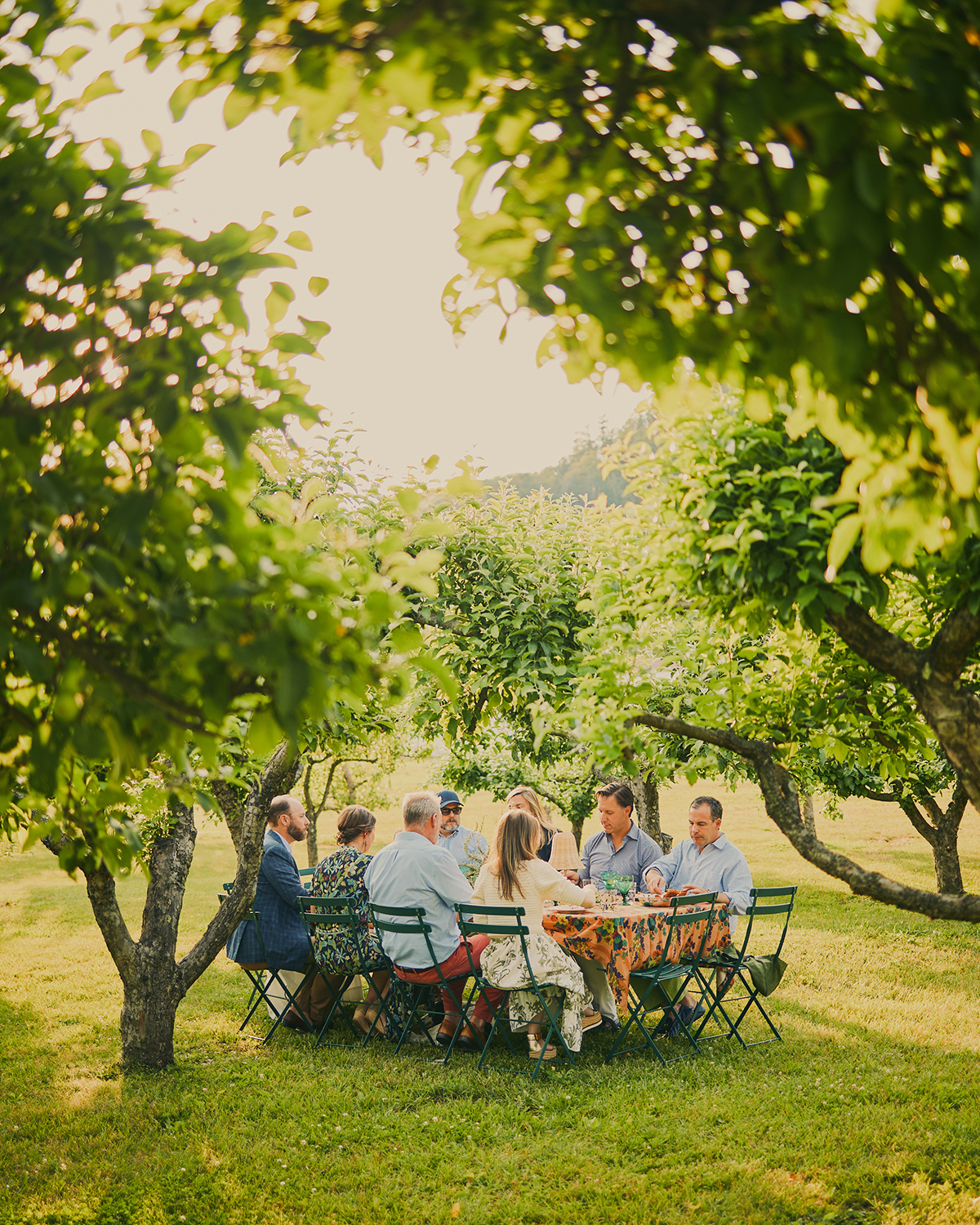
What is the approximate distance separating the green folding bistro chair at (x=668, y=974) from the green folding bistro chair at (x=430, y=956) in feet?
3.68

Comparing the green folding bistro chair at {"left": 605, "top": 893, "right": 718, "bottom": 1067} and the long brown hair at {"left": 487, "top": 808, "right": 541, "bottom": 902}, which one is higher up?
the long brown hair at {"left": 487, "top": 808, "right": 541, "bottom": 902}

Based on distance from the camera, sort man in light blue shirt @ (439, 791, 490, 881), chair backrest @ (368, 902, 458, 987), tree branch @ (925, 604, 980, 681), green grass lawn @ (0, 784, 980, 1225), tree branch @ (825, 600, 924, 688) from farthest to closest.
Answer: man in light blue shirt @ (439, 791, 490, 881) → chair backrest @ (368, 902, 458, 987) → green grass lawn @ (0, 784, 980, 1225) → tree branch @ (825, 600, 924, 688) → tree branch @ (925, 604, 980, 681)

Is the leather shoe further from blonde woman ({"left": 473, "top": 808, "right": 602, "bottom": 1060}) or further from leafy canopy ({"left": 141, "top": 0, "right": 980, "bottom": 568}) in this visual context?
leafy canopy ({"left": 141, "top": 0, "right": 980, "bottom": 568})

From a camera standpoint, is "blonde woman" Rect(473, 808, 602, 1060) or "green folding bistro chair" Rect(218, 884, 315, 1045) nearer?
"blonde woman" Rect(473, 808, 602, 1060)

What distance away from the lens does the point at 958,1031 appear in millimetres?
6957

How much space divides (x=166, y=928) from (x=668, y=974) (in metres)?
3.45

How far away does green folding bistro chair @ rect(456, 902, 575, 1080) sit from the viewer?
19.0ft

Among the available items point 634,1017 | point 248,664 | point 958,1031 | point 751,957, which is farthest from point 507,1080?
point 248,664

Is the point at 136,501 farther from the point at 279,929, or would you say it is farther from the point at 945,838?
the point at 945,838

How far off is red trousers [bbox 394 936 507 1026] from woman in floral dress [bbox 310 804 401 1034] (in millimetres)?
302

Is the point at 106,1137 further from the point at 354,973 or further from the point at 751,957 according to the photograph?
the point at 751,957

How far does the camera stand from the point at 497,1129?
16.4 feet

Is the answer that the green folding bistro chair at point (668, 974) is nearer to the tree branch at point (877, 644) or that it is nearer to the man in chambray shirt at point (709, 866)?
the man in chambray shirt at point (709, 866)

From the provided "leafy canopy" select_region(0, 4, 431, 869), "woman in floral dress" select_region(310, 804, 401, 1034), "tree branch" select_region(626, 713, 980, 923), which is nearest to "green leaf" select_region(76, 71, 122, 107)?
"leafy canopy" select_region(0, 4, 431, 869)
